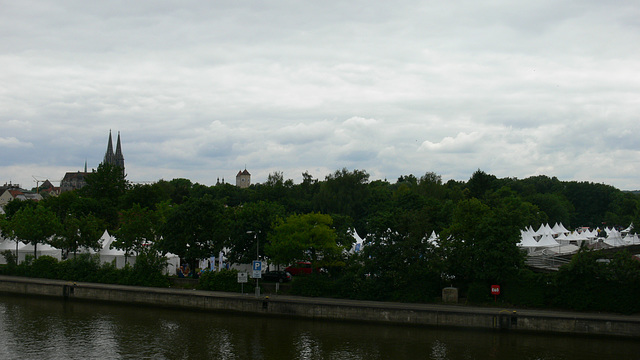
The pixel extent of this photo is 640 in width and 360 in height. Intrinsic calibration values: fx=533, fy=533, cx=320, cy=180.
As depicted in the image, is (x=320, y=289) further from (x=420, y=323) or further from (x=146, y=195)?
(x=146, y=195)

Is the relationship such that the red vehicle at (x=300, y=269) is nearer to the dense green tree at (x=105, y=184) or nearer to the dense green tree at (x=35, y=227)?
the dense green tree at (x=35, y=227)

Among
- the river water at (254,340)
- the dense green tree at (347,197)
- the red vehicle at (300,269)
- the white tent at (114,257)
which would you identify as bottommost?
the river water at (254,340)

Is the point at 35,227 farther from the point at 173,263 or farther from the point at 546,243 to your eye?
the point at 546,243

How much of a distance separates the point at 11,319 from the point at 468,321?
1304 inches

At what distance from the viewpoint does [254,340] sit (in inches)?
1340

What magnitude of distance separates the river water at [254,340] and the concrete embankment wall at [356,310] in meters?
0.62

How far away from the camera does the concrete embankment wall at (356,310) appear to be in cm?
3450

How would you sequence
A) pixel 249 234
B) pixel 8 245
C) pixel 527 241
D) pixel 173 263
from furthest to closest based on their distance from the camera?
1. pixel 8 245
2. pixel 527 241
3. pixel 173 263
4. pixel 249 234

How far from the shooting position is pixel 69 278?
2104 inches

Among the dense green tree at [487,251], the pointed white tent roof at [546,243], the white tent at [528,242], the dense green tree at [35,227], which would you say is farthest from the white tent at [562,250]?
the dense green tree at [35,227]

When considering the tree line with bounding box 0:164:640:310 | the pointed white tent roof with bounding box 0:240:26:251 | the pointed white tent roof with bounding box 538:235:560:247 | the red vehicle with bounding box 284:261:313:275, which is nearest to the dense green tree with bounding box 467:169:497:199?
the tree line with bounding box 0:164:640:310

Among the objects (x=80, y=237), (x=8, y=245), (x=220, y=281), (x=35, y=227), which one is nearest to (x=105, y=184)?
(x=8, y=245)

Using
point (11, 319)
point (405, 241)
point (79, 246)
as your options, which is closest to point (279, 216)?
point (405, 241)

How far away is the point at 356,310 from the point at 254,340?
838 cm
